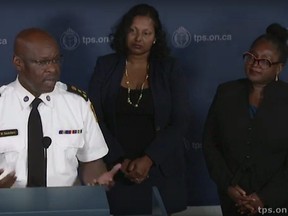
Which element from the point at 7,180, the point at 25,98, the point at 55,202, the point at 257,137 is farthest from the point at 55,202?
the point at 257,137

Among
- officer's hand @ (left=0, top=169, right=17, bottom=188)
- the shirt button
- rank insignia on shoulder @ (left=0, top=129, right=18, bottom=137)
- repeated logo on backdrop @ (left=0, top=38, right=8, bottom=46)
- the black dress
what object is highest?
repeated logo on backdrop @ (left=0, top=38, right=8, bottom=46)

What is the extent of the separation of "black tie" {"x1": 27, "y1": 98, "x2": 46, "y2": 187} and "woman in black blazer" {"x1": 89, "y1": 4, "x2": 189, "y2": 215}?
0.71 meters

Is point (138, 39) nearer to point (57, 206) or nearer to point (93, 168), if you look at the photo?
point (93, 168)

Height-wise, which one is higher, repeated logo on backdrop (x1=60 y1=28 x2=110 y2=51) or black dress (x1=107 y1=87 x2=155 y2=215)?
repeated logo on backdrop (x1=60 y1=28 x2=110 y2=51)

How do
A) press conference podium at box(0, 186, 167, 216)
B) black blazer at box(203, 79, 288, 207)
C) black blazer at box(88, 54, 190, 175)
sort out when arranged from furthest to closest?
black blazer at box(88, 54, 190, 175) → black blazer at box(203, 79, 288, 207) → press conference podium at box(0, 186, 167, 216)

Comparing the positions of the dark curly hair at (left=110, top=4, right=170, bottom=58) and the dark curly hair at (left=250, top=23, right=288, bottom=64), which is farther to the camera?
the dark curly hair at (left=110, top=4, right=170, bottom=58)

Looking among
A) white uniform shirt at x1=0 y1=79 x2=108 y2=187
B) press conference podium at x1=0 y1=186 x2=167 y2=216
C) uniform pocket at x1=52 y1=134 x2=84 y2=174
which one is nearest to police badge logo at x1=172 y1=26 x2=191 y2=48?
white uniform shirt at x1=0 y1=79 x2=108 y2=187

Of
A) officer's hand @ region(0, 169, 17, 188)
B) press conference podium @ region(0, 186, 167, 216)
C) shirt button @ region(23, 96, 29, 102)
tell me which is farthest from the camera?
shirt button @ region(23, 96, 29, 102)

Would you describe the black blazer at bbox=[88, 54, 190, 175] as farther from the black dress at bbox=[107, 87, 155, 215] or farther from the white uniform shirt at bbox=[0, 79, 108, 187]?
the white uniform shirt at bbox=[0, 79, 108, 187]

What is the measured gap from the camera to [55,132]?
1.87 m

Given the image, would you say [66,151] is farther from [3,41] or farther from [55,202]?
[3,41]

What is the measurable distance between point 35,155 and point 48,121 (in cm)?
14

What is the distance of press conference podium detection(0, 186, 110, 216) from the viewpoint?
0.93m

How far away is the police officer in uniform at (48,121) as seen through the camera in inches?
72.0
